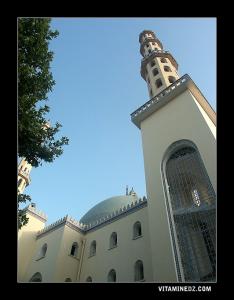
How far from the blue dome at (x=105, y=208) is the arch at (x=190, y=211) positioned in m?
11.1

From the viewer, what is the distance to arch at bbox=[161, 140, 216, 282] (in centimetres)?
1201

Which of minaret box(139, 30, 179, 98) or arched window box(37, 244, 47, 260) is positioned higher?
minaret box(139, 30, 179, 98)

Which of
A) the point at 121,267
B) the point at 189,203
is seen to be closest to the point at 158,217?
the point at 189,203

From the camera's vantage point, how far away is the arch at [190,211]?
39.4ft

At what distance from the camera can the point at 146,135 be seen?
1902cm

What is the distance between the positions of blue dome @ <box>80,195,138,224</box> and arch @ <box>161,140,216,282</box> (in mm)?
11124

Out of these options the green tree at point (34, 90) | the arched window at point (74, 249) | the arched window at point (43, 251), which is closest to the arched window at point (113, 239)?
the arched window at point (74, 249)

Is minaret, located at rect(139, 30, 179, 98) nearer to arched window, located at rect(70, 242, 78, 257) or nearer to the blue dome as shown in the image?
the blue dome

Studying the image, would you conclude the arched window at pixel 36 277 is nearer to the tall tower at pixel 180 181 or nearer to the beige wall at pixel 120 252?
the beige wall at pixel 120 252

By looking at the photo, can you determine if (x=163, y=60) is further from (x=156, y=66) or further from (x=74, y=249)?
(x=74, y=249)

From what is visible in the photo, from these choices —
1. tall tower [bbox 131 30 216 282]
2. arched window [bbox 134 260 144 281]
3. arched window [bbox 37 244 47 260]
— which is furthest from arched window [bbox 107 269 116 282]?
arched window [bbox 37 244 47 260]

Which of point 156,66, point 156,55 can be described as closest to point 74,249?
point 156,66
